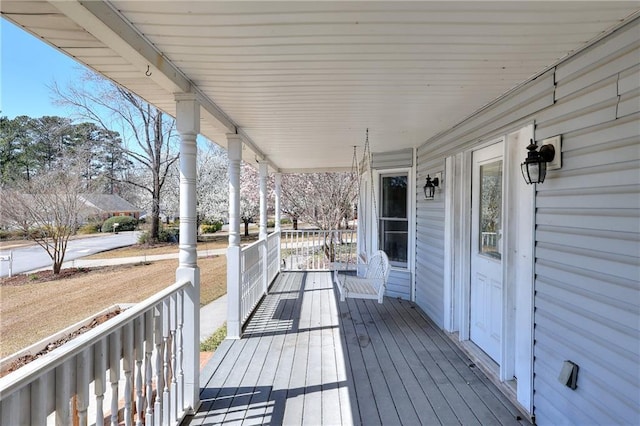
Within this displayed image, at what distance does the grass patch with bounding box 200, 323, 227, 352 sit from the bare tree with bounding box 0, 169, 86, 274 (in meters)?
6.47

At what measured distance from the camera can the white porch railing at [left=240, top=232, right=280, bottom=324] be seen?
3.98 m

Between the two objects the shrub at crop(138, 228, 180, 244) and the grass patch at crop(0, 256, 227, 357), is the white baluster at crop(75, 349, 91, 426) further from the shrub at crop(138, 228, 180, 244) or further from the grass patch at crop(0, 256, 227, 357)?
the shrub at crop(138, 228, 180, 244)

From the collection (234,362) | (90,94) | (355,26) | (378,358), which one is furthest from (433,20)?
(90,94)

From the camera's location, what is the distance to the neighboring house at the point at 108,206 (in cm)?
996

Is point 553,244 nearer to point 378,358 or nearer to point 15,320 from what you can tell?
point 378,358

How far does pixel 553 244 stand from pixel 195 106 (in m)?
2.67

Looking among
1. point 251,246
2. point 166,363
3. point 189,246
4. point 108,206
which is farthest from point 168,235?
point 166,363

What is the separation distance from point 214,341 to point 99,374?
2823 millimetres

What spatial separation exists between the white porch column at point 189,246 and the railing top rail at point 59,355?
497mm

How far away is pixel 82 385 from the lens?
1320 mm

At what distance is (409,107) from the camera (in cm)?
298

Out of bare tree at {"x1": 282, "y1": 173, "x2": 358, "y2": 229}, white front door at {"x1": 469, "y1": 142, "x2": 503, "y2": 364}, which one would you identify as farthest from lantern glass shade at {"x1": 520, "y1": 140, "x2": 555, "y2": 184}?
bare tree at {"x1": 282, "y1": 173, "x2": 358, "y2": 229}

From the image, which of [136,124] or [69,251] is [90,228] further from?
[136,124]

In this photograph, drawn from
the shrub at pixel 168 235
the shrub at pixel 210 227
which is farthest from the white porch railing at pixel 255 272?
the shrub at pixel 210 227
